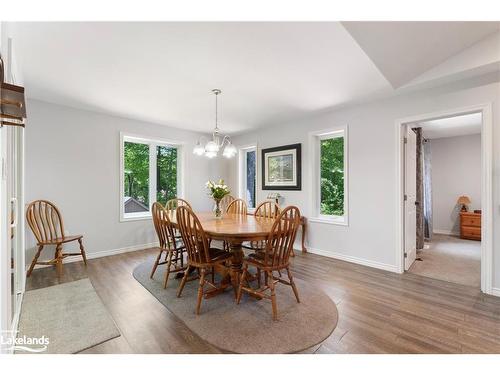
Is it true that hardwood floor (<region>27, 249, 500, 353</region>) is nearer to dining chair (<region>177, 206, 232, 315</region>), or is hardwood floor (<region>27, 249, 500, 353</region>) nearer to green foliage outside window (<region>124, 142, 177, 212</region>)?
dining chair (<region>177, 206, 232, 315</region>)

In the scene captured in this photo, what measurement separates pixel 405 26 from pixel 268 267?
2208mm

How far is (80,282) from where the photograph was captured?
2.76 m

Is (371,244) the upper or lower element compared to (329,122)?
lower

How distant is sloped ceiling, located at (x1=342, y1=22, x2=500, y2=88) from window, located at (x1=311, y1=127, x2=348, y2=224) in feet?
4.80

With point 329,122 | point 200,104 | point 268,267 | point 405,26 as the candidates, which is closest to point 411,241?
point 329,122

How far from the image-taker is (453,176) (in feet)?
18.6

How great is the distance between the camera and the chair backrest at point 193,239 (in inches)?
86.8

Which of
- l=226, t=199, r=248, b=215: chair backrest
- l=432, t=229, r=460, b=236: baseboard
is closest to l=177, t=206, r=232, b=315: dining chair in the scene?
l=226, t=199, r=248, b=215: chair backrest

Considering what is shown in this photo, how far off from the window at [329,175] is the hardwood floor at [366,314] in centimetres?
109

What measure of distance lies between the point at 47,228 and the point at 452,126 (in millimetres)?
7071

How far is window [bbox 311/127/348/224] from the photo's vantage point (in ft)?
12.9

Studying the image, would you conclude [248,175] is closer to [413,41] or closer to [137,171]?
[137,171]

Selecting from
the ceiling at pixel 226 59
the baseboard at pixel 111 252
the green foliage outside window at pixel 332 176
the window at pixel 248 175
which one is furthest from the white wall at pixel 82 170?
the green foliage outside window at pixel 332 176

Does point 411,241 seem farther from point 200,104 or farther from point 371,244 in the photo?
point 200,104
